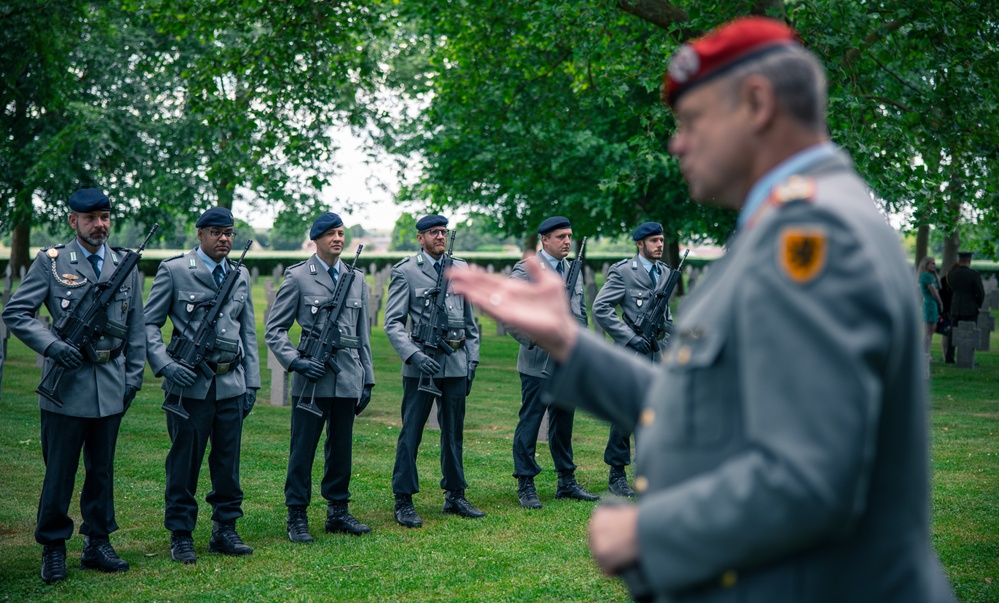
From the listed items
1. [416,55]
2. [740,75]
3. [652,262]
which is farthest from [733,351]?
[416,55]

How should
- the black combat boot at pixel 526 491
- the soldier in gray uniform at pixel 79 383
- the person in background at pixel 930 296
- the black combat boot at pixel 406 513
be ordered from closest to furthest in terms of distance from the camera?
the soldier in gray uniform at pixel 79 383 → the black combat boot at pixel 406 513 → the black combat boot at pixel 526 491 → the person in background at pixel 930 296

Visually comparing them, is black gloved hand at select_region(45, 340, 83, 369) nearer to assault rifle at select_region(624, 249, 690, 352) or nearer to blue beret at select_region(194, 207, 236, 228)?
blue beret at select_region(194, 207, 236, 228)

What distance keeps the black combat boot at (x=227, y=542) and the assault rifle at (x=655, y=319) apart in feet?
13.4

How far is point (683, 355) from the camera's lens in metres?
1.90

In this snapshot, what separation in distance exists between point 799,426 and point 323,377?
21.1ft

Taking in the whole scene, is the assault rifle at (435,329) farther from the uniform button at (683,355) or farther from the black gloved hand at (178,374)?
the uniform button at (683,355)

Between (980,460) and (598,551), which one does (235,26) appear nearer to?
(980,460)

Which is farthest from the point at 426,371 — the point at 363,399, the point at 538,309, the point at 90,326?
the point at 538,309

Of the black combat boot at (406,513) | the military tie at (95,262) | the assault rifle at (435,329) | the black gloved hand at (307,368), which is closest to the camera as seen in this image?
the military tie at (95,262)

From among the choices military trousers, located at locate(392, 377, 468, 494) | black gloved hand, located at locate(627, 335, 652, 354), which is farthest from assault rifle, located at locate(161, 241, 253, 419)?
black gloved hand, located at locate(627, 335, 652, 354)

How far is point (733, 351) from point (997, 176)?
1320 cm

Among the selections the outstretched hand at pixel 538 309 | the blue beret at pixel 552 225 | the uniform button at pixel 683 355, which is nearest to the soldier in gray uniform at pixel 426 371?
the blue beret at pixel 552 225

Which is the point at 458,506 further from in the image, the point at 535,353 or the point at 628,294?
the point at 628,294

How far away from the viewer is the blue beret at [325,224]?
808 centimetres
